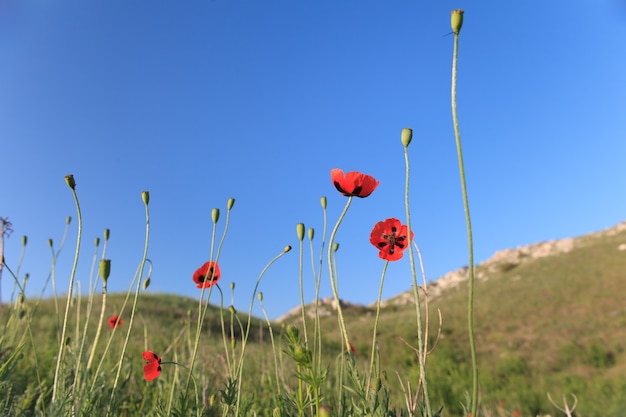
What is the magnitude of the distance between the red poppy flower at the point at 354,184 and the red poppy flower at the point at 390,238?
0.26m

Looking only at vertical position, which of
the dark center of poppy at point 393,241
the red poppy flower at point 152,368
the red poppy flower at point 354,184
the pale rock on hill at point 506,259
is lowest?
the red poppy flower at point 152,368

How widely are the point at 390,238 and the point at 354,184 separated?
1.10ft

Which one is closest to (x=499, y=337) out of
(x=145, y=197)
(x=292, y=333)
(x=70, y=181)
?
(x=145, y=197)

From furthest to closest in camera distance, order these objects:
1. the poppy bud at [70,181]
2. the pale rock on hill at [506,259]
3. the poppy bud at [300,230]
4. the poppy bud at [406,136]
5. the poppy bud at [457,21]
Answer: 1. the pale rock on hill at [506,259]
2. the poppy bud at [300,230]
3. the poppy bud at [70,181]
4. the poppy bud at [406,136]
5. the poppy bud at [457,21]

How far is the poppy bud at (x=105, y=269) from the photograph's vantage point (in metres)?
1.51

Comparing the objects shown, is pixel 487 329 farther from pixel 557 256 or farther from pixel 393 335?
pixel 557 256

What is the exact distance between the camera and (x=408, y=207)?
1.07 metres

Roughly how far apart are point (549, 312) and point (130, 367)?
53.3 feet

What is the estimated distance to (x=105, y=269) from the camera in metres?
1.53

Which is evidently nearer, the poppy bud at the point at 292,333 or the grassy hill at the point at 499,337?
the poppy bud at the point at 292,333

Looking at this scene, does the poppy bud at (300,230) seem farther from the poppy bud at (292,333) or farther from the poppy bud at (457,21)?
the poppy bud at (457,21)

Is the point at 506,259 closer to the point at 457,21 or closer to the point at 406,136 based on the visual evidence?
the point at 406,136

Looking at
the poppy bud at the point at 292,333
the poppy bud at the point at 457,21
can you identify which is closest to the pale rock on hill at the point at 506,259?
the poppy bud at the point at 292,333

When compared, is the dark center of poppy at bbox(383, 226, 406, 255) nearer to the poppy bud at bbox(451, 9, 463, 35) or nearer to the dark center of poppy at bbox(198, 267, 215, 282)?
the dark center of poppy at bbox(198, 267, 215, 282)
